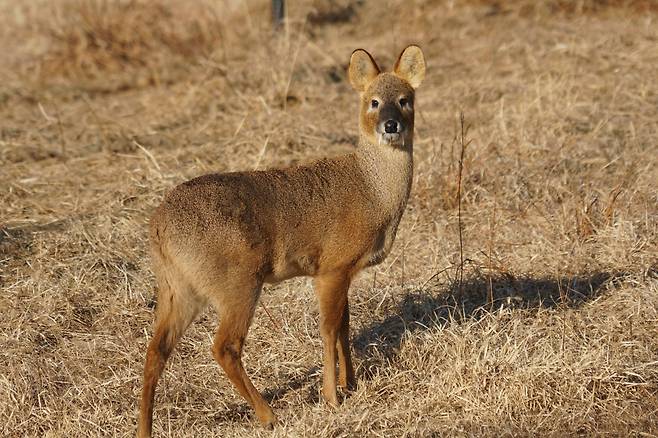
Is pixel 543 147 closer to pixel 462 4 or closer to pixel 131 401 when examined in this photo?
pixel 131 401

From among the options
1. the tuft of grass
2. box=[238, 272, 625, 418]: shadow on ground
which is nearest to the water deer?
box=[238, 272, 625, 418]: shadow on ground

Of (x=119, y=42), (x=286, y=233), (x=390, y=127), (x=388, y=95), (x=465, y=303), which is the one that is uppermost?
(x=388, y=95)

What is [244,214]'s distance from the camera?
18.0 feet

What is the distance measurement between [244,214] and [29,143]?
17.7ft

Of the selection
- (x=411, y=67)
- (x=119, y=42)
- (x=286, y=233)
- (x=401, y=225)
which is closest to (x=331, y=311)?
(x=286, y=233)

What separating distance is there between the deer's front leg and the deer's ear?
148 cm

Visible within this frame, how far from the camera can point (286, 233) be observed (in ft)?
18.6

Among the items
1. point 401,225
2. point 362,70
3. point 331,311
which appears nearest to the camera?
point 331,311

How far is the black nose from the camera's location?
594 centimetres

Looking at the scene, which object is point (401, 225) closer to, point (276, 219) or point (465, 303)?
point (465, 303)

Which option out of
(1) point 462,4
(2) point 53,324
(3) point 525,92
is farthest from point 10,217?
(1) point 462,4

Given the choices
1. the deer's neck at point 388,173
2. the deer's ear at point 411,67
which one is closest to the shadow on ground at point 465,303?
the deer's neck at point 388,173

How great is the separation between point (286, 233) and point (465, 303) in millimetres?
1889

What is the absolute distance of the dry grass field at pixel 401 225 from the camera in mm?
5875
